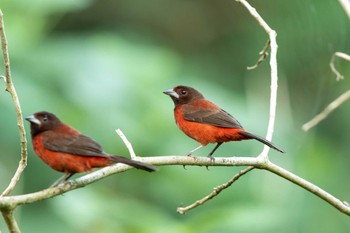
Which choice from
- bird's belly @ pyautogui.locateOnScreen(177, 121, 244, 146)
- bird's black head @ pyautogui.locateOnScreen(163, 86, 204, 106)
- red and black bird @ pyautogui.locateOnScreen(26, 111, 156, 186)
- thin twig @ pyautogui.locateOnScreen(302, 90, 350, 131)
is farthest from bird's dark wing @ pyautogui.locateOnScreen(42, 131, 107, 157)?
bird's black head @ pyautogui.locateOnScreen(163, 86, 204, 106)

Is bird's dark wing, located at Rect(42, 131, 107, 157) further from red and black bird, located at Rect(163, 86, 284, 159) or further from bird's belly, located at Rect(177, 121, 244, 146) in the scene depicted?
bird's belly, located at Rect(177, 121, 244, 146)

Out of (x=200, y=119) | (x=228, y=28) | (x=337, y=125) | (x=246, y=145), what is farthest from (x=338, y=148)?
(x=228, y=28)

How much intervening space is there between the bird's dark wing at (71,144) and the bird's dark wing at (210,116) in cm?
117

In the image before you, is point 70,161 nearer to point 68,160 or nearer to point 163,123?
point 68,160

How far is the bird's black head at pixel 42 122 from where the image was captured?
189 inches

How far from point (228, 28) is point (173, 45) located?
927 millimetres

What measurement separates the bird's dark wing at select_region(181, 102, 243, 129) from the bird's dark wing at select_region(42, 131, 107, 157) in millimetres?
1167

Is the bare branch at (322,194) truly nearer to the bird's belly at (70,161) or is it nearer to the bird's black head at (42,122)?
the bird's belly at (70,161)

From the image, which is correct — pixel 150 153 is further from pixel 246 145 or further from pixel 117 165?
pixel 117 165

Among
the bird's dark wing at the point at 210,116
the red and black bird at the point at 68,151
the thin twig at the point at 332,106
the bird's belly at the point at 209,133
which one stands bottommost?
the bird's belly at the point at 209,133

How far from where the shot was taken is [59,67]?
7820 mm

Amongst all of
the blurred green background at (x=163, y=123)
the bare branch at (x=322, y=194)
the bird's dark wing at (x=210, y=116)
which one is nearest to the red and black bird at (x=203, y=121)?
the bird's dark wing at (x=210, y=116)

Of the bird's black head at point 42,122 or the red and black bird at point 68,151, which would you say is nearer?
the red and black bird at point 68,151

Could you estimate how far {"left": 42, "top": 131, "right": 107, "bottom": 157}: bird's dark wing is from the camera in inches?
175
